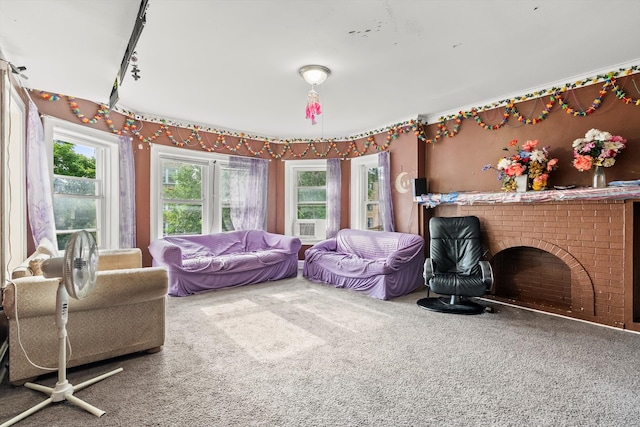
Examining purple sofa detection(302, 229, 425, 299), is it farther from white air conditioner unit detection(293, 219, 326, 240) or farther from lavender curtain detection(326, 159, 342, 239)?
white air conditioner unit detection(293, 219, 326, 240)

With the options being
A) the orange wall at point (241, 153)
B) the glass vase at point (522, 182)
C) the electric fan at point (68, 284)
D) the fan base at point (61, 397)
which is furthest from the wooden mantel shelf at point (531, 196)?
the fan base at point (61, 397)

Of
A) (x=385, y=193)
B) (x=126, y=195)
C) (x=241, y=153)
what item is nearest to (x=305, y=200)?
(x=241, y=153)

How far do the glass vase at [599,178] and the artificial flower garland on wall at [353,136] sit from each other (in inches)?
25.3

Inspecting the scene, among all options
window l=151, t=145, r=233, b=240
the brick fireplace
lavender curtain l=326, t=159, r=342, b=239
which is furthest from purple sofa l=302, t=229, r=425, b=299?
window l=151, t=145, r=233, b=240

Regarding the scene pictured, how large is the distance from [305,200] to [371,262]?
2.32 meters

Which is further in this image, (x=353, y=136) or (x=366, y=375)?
(x=353, y=136)

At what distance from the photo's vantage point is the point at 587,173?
3291 mm

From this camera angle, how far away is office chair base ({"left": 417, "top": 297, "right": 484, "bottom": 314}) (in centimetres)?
345

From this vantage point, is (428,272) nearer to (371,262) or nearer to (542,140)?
(371,262)

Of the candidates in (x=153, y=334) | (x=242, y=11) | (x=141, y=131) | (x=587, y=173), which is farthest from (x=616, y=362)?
(x=141, y=131)

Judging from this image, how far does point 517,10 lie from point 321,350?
2801mm

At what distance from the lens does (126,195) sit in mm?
4254

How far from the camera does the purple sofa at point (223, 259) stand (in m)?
4.12

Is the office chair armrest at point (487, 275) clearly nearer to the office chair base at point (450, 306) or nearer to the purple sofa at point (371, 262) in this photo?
the office chair base at point (450, 306)
